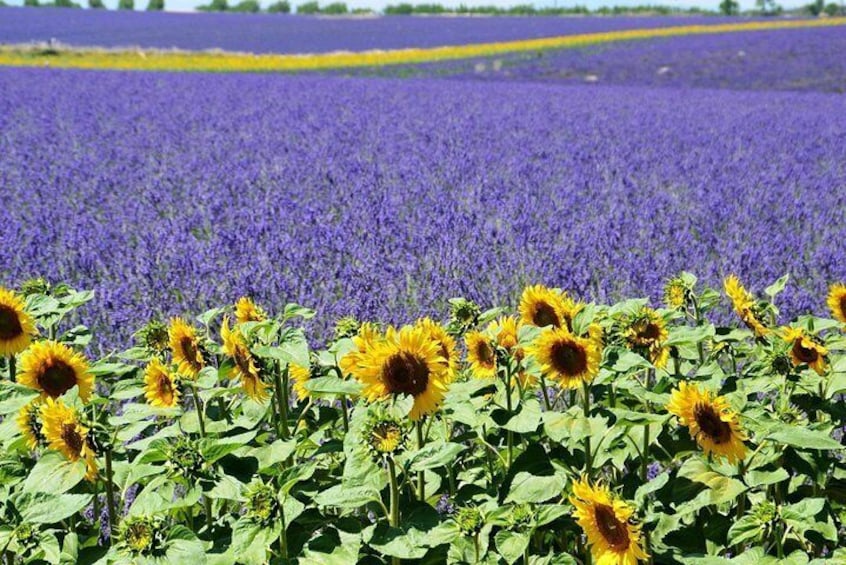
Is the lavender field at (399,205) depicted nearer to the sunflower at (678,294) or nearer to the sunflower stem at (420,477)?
the sunflower at (678,294)

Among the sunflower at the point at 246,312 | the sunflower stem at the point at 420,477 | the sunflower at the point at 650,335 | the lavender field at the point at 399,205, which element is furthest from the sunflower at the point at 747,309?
the lavender field at the point at 399,205

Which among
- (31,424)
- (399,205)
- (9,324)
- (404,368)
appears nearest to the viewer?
(404,368)

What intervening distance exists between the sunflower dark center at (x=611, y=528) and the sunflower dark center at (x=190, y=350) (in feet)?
2.56

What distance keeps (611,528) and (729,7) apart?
68.5 metres

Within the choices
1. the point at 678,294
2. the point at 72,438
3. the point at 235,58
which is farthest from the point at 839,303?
the point at 235,58

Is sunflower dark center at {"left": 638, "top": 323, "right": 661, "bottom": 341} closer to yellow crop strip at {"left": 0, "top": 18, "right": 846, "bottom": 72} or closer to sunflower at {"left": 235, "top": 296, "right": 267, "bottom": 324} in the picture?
sunflower at {"left": 235, "top": 296, "right": 267, "bottom": 324}

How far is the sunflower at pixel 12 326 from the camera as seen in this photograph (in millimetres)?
1474

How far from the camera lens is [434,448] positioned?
1280 mm

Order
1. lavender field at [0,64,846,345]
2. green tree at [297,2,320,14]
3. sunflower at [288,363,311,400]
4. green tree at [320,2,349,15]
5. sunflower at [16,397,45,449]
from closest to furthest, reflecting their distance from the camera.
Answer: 1. sunflower at [16,397,45,449]
2. sunflower at [288,363,311,400]
3. lavender field at [0,64,846,345]
4. green tree at [320,2,349,15]
5. green tree at [297,2,320,14]

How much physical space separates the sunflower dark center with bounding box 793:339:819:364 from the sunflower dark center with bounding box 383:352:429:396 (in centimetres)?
80

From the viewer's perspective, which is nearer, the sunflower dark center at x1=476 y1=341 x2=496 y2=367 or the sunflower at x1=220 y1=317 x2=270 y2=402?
the sunflower at x1=220 y1=317 x2=270 y2=402

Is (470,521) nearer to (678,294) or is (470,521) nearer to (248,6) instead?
(678,294)

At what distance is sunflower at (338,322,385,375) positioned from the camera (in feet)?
4.19

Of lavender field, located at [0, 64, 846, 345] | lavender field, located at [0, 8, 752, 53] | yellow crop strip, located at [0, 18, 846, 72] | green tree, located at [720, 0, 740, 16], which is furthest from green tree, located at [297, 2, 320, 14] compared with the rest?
lavender field, located at [0, 64, 846, 345]
